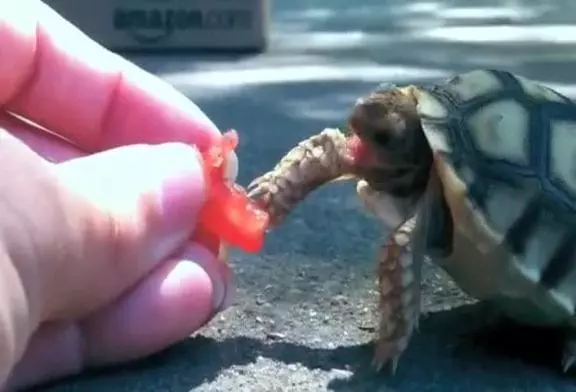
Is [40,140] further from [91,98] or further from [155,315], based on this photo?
[155,315]

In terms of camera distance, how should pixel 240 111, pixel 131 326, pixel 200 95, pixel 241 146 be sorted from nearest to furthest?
pixel 131 326, pixel 241 146, pixel 240 111, pixel 200 95

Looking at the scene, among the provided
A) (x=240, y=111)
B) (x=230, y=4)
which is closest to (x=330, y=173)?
(x=240, y=111)

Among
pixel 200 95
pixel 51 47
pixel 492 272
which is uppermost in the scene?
pixel 51 47

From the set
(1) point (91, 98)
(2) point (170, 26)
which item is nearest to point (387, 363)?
(1) point (91, 98)

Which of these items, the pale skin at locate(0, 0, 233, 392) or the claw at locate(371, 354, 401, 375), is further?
the claw at locate(371, 354, 401, 375)

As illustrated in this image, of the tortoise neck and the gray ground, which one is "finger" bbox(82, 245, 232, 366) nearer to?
the gray ground

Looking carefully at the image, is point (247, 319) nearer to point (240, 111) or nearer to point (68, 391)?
point (68, 391)

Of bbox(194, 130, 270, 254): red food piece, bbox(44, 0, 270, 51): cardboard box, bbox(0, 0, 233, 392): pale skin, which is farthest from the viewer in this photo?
bbox(44, 0, 270, 51): cardboard box

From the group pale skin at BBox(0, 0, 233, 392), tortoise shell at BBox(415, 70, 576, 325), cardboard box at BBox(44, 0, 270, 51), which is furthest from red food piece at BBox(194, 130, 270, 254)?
cardboard box at BBox(44, 0, 270, 51)
